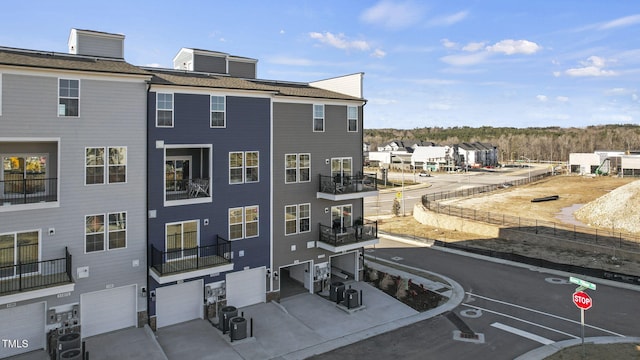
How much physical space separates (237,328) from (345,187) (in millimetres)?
10216

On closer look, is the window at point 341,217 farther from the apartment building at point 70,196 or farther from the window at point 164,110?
the apartment building at point 70,196

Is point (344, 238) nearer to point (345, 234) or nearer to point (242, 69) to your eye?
point (345, 234)

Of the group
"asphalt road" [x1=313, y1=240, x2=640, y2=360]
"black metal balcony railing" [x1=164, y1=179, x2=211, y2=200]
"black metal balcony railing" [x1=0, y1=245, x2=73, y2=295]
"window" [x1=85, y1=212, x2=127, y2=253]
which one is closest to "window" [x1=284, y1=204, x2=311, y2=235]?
"black metal balcony railing" [x1=164, y1=179, x2=211, y2=200]

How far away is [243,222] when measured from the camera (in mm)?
21109

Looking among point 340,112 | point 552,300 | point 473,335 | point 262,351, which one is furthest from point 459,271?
point 262,351

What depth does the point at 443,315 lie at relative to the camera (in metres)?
21.0

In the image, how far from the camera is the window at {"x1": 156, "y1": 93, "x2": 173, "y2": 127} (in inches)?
731

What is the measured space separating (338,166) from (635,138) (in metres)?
194

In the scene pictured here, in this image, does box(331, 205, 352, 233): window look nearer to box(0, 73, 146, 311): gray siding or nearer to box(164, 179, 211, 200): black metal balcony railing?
box(164, 179, 211, 200): black metal balcony railing

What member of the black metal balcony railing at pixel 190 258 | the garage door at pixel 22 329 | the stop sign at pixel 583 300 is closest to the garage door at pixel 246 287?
the black metal balcony railing at pixel 190 258

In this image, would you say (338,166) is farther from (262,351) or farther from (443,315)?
(262,351)

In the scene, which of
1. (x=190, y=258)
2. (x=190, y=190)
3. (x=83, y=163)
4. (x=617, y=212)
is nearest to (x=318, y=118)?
(x=190, y=190)

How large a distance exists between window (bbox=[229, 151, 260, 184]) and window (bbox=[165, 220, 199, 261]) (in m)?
3.04

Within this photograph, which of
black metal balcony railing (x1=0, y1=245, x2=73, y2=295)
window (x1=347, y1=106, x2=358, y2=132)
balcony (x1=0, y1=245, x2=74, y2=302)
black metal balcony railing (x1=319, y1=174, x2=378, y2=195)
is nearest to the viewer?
balcony (x1=0, y1=245, x2=74, y2=302)
